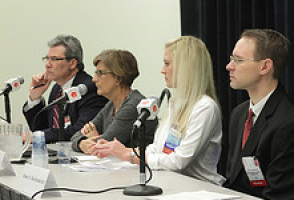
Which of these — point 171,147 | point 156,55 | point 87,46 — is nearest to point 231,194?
point 171,147

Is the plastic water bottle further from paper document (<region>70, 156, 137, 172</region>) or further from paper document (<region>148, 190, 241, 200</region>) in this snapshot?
paper document (<region>148, 190, 241, 200</region>)

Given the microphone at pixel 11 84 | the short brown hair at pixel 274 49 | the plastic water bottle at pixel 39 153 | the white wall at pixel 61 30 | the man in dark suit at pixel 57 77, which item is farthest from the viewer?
the white wall at pixel 61 30

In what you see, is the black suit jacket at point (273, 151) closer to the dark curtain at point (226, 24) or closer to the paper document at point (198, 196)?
the paper document at point (198, 196)

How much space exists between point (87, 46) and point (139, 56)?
0.82 meters

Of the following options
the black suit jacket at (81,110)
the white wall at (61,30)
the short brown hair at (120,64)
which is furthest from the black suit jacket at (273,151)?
the white wall at (61,30)

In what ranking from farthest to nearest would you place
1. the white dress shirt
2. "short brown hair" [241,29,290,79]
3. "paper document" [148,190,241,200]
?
the white dress shirt
"short brown hair" [241,29,290,79]
"paper document" [148,190,241,200]

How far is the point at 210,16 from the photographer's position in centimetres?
416

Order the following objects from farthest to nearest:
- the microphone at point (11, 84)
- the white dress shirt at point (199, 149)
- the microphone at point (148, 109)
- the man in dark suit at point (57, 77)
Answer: the man in dark suit at point (57, 77) < the microphone at point (11, 84) < the white dress shirt at point (199, 149) < the microphone at point (148, 109)

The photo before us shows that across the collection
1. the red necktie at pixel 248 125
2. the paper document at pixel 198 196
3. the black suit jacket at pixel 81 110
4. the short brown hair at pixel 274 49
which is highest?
the short brown hair at pixel 274 49

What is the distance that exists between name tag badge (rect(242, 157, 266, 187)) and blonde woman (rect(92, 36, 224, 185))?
0.37 metres

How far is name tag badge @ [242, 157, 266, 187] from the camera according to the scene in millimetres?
2486

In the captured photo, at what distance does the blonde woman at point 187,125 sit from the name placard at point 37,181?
2.18 ft

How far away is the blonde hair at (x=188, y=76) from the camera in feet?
9.82

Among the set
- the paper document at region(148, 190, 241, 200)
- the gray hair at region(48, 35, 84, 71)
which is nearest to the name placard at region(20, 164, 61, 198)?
the paper document at region(148, 190, 241, 200)
